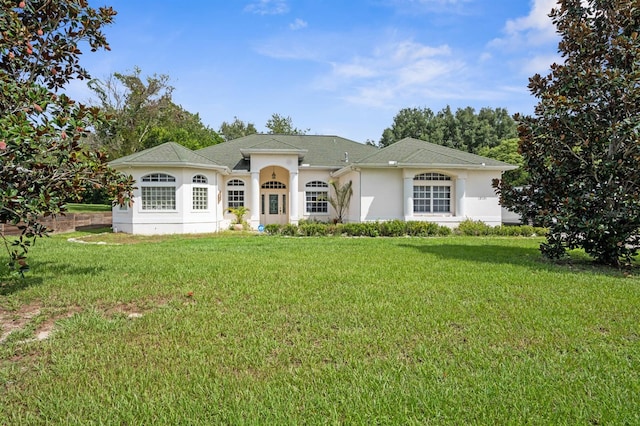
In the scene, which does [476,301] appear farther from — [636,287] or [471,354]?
[636,287]

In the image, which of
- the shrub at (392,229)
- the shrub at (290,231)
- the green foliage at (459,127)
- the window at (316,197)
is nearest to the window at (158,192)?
the shrub at (290,231)

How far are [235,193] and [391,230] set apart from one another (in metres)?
10.1

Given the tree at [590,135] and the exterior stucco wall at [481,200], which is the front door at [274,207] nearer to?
the exterior stucco wall at [481,200]

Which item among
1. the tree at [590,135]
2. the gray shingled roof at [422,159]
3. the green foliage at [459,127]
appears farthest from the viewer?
the green foliage at [459,127]

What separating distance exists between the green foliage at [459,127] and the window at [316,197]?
93.1ft

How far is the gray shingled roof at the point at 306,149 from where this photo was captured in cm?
2327

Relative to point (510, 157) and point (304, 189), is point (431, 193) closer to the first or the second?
point (304, 189)

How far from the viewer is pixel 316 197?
78.5 feet

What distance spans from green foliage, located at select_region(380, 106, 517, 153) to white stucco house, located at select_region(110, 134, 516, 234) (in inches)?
1030

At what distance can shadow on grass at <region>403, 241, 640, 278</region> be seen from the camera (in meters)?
9.11

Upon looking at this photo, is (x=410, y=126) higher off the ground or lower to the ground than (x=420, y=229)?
higher

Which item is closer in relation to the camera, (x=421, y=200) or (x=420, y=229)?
(x=420, y=229)

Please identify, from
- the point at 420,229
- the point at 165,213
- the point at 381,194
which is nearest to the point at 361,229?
the point at 420,229

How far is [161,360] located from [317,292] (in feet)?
9.73
